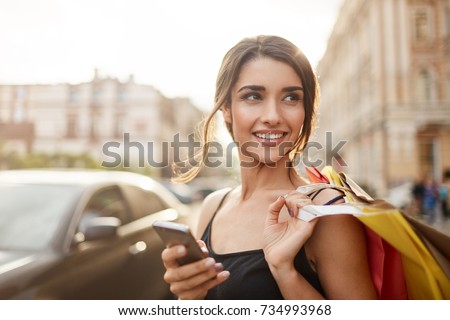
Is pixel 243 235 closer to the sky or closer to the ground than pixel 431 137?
closer to the ground

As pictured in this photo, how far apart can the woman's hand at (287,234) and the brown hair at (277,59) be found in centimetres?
32

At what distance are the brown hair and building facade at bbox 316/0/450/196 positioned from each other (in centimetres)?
516

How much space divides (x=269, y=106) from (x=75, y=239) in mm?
1376

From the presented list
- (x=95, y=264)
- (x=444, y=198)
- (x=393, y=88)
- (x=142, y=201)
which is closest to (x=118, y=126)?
(x=393, y=88)

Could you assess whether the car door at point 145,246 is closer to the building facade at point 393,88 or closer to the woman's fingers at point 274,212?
the woman's fingers at point 274,212

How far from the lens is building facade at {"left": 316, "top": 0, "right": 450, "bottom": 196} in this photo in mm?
6676

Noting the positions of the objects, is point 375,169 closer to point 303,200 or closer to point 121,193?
point 121,193

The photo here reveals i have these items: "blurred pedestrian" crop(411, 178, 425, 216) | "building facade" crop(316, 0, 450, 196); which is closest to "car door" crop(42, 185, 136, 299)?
"building facade" crop(316, 0, 450, 196)

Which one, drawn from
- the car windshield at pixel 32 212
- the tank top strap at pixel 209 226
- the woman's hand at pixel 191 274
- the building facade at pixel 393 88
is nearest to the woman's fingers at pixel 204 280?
the woman's hand at pixel 191 274

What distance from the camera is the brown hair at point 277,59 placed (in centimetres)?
104

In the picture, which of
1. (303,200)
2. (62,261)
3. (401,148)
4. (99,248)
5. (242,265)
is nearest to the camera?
(303,200)

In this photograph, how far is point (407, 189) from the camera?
7.31m
